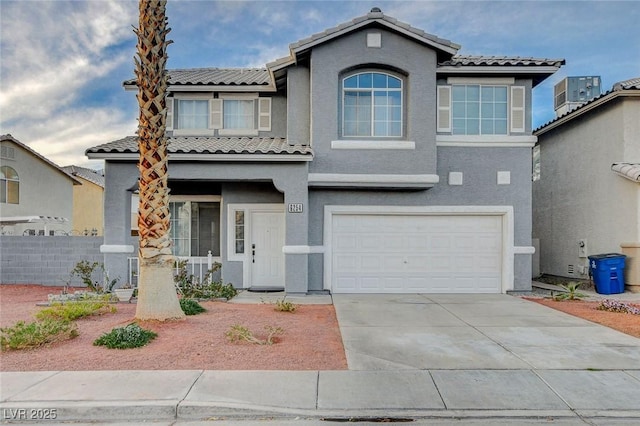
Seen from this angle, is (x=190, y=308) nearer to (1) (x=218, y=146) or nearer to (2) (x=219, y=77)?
(1) (x=218, y=146)

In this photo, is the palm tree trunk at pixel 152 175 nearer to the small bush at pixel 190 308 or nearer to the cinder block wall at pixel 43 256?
→ the small bush at pixel 190 308

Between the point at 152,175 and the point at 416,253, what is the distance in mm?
7574

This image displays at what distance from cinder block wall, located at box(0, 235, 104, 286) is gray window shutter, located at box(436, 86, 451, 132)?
1069 centimetres

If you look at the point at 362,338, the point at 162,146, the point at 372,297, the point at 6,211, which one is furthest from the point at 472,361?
the point at 6,211

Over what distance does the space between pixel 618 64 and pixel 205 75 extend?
1554 centimetres

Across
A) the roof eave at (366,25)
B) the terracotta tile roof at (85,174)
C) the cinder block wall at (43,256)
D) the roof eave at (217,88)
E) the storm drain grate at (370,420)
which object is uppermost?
the roof eave at (366,25)

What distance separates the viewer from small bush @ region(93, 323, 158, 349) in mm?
6629

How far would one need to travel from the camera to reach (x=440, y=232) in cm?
1256

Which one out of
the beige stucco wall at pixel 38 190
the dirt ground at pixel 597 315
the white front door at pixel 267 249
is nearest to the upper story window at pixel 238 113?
the white front door at pixel 267 249

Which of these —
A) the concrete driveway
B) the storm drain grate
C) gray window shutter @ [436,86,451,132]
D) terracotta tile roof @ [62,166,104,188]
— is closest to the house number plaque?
the concrete driveway

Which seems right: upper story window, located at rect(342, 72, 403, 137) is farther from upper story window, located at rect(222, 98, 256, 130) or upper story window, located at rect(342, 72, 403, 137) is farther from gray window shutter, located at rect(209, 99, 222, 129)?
gray window shutter, located at rect(209, 99, 222, 129)

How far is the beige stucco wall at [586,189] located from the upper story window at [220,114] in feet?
34.9

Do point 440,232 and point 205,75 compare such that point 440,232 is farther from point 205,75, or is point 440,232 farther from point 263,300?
point 205,75

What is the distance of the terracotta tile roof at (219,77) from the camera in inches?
525
